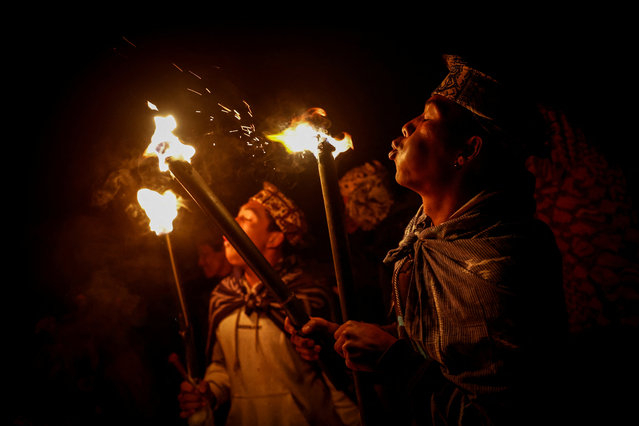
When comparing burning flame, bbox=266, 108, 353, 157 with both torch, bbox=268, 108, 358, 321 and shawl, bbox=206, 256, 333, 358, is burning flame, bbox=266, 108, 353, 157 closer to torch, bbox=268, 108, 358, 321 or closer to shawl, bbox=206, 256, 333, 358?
torch, bbox=268, 108, 358, 321

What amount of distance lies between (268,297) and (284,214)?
1348 mm

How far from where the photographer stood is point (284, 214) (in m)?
4.83

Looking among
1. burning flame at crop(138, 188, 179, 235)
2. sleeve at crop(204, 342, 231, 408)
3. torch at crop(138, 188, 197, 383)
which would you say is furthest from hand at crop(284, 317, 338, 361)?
sleeve at crop(204, 342, 231, 408)

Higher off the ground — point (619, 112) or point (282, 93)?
point (282, 93)

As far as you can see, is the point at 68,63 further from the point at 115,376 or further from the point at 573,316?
the point at 573,316

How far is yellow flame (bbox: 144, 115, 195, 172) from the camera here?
2002 millimetres

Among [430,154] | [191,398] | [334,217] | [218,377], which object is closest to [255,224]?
[218,377]

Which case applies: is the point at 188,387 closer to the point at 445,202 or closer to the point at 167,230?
the point at 167,230

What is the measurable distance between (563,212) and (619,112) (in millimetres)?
1247

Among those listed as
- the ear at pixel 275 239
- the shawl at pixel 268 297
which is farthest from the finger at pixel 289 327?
the ear at pixel 275 239

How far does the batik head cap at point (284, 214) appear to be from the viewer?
15.9 ft

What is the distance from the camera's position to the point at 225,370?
4246mm

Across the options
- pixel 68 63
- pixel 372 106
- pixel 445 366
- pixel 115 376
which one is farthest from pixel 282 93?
pixel 115 376

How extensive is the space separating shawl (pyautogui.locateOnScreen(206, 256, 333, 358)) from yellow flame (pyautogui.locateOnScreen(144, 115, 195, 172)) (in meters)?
2.53
